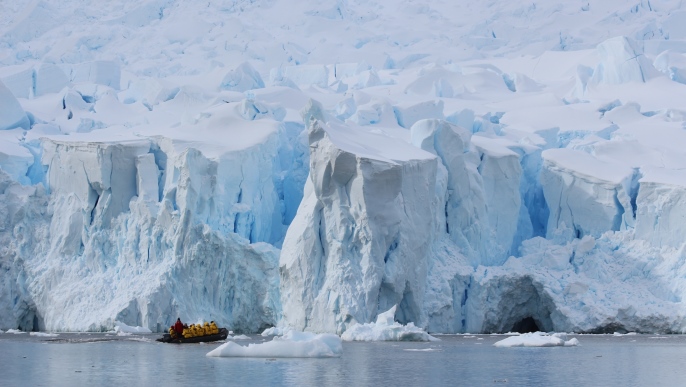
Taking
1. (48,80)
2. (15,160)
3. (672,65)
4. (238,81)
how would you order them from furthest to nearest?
(672,65) < (48,80) < (238,81) < (15,160)

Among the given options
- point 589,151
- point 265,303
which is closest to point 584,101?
point 589,151

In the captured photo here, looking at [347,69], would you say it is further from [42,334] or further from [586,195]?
[42,334]

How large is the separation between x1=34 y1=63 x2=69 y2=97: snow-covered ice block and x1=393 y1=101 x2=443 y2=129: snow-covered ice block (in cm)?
1202

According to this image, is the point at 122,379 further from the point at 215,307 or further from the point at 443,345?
the point at 215,307

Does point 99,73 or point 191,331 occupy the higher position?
point 99,73

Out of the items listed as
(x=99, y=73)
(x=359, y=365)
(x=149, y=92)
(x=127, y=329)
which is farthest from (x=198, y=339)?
(x=99, y=73)

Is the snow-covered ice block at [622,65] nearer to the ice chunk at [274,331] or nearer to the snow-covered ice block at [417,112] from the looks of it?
the snow-covered ice block at [417,112]

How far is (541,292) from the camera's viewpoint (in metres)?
22.5

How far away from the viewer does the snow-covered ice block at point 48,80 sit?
1342 inches

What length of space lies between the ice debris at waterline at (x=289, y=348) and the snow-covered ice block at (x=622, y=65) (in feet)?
68.5

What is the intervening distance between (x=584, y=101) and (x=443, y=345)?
15731 mm

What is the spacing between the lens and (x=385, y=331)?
19516 mm

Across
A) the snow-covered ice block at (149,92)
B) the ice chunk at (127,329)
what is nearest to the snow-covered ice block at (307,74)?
the snow-covered ice block at (149,92)

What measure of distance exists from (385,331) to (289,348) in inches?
163
